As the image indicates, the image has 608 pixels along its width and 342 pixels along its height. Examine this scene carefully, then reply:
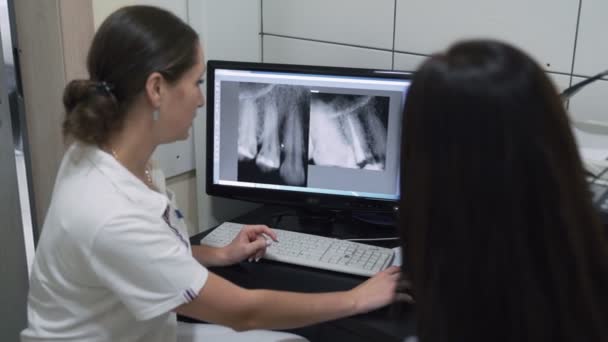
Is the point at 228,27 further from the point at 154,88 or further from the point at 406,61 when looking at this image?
the point at 154,88

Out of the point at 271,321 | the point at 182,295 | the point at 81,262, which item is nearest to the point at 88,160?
the point at 81,262

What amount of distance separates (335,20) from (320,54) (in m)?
0.11

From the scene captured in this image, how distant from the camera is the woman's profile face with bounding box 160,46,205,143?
1238 millimetres

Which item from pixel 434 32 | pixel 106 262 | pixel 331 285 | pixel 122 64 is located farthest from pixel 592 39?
pixel 106 262

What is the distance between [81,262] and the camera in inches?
46.9

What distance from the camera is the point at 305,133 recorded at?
170cm

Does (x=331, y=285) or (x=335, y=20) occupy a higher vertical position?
(x=335, y=20)

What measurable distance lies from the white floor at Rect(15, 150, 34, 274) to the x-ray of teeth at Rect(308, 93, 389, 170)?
0.77 meters

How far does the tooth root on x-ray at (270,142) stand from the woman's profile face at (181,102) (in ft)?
1.41

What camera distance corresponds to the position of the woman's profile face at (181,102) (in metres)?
1.24

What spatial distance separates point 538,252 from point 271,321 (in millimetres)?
613

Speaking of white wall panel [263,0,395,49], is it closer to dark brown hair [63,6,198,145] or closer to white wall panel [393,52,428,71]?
white wall panel [393,52,428,71]

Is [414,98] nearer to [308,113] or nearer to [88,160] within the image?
[88,160]

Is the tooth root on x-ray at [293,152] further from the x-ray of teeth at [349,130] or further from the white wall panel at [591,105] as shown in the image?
the white wall panel at [591,105]
